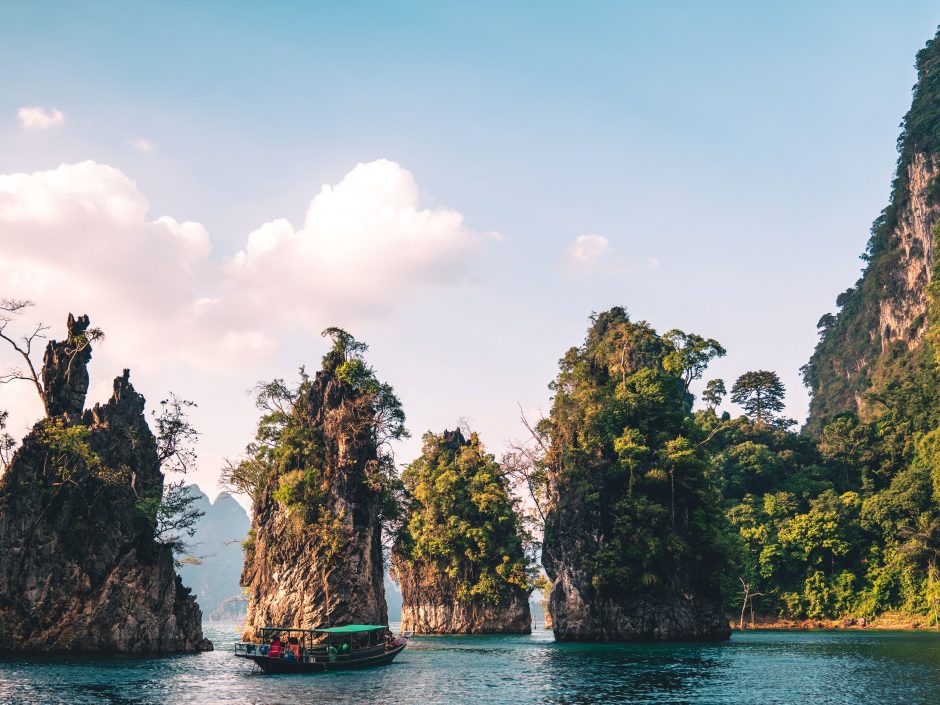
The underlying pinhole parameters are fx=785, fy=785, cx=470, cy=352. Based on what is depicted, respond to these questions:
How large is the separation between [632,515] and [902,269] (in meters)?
84.1

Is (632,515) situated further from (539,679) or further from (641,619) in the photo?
(539,679)

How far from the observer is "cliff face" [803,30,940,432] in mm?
120188

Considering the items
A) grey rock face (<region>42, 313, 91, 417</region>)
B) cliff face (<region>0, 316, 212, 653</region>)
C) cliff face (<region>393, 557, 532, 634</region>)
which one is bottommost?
cliff face (<region>393, 557, 532, 634</region>)

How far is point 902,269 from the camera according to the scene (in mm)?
128375

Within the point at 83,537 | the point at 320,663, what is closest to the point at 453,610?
the point at 320,663

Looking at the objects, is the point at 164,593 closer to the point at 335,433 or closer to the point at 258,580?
the point at 258,580

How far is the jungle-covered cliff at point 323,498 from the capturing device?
66.4 metres

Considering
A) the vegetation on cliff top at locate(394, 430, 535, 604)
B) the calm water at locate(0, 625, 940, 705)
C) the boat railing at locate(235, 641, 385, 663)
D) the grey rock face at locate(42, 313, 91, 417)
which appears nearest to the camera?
the calm water at locate(0, 625, 940, 705)

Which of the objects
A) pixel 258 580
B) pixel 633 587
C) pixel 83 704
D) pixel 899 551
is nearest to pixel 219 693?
pixel 83 704

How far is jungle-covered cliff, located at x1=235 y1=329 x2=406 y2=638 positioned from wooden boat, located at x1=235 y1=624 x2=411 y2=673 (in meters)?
9.75

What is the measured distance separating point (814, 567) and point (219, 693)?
261 ft

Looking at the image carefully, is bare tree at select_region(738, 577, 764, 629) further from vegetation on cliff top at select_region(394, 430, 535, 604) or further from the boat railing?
the boat railing

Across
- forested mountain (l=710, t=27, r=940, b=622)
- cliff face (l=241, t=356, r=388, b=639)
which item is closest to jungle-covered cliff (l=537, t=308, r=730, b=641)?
forested mountain (l=710, t=27, r=940, b=622)

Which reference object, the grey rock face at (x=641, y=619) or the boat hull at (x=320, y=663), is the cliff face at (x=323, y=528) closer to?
the boat hull at (x=320, y=663)
